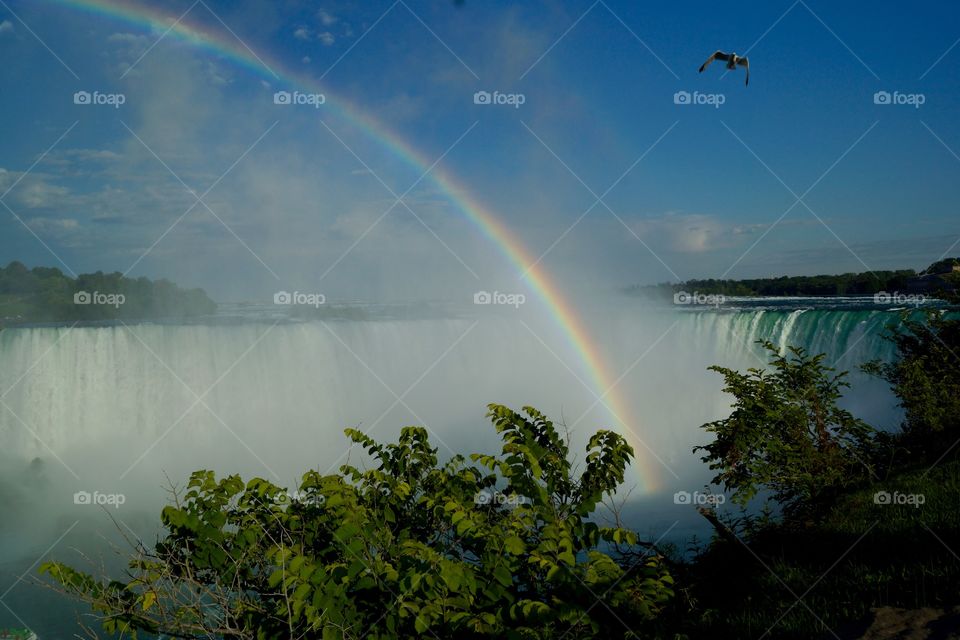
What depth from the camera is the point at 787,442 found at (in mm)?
7168

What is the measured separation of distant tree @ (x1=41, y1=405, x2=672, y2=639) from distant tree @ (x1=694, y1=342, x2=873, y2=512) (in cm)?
269

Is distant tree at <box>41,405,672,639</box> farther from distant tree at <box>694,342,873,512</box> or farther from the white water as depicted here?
the white water

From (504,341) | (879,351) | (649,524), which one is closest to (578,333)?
(504,341)

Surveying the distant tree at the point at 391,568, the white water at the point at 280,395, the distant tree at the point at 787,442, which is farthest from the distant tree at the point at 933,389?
the white water at the point at 280,395

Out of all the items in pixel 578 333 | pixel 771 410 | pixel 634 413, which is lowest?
pixel 771 410

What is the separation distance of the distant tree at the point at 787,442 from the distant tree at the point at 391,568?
8.84 ft

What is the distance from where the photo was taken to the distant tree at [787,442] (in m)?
6.70

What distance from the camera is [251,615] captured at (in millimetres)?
3898

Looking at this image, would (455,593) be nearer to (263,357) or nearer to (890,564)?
(890,564)

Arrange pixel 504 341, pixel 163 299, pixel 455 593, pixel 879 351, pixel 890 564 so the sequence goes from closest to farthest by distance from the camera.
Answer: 1. pixel 455 593
2. pixel 890 564
3. pixel 879 351
4. pixel 504 341
5. pixel 163 299

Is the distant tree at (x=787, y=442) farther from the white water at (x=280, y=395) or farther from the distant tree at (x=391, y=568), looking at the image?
the white water at (x=280, y=395)

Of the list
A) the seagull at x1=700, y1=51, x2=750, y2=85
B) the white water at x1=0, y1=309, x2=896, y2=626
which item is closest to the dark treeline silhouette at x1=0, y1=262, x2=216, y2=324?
the white water at x1=0, y1=309, x2=896, y2=626

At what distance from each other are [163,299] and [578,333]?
74.2 ft

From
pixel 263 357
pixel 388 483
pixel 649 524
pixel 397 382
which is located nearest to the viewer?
pixel 388 483
